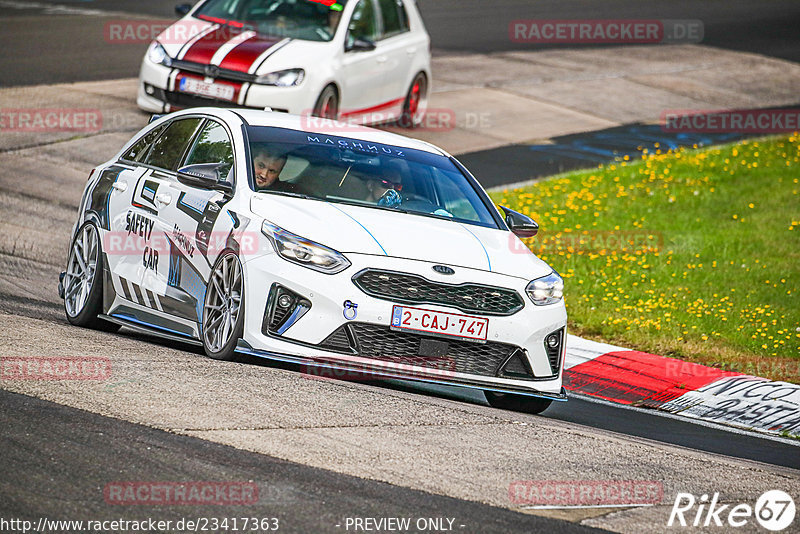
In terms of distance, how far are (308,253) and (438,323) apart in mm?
837

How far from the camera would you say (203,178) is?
8031mm

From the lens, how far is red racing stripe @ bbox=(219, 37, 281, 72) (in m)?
15.2

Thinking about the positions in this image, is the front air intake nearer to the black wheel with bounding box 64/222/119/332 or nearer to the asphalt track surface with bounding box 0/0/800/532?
the asphalt track surface with bounding box 0/0/800/532

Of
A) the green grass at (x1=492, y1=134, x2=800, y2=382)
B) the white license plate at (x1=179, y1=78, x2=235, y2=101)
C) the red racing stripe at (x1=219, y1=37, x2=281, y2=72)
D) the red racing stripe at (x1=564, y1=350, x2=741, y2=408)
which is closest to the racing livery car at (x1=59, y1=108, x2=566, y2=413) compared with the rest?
the red racing stripe at (x1=564, y1=350, x2=741, y2=408)

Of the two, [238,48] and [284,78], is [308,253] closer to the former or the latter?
[284,78]

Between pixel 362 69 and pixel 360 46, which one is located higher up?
pixel 360 46

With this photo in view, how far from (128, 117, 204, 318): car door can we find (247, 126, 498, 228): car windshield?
0.60 m

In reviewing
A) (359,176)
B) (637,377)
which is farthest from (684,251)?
(359,176)

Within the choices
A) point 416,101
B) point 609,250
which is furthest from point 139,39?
point 609,250

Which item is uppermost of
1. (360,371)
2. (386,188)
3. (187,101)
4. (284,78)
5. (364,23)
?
(386,188)

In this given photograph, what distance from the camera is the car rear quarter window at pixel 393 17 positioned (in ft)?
58.0

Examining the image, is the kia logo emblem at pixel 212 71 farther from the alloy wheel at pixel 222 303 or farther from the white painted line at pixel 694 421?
the alloy wheel at pixel 222 303

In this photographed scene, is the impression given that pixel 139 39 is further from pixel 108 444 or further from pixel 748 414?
pixel 108 444

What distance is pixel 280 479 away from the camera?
Answer: 18.0 feet
